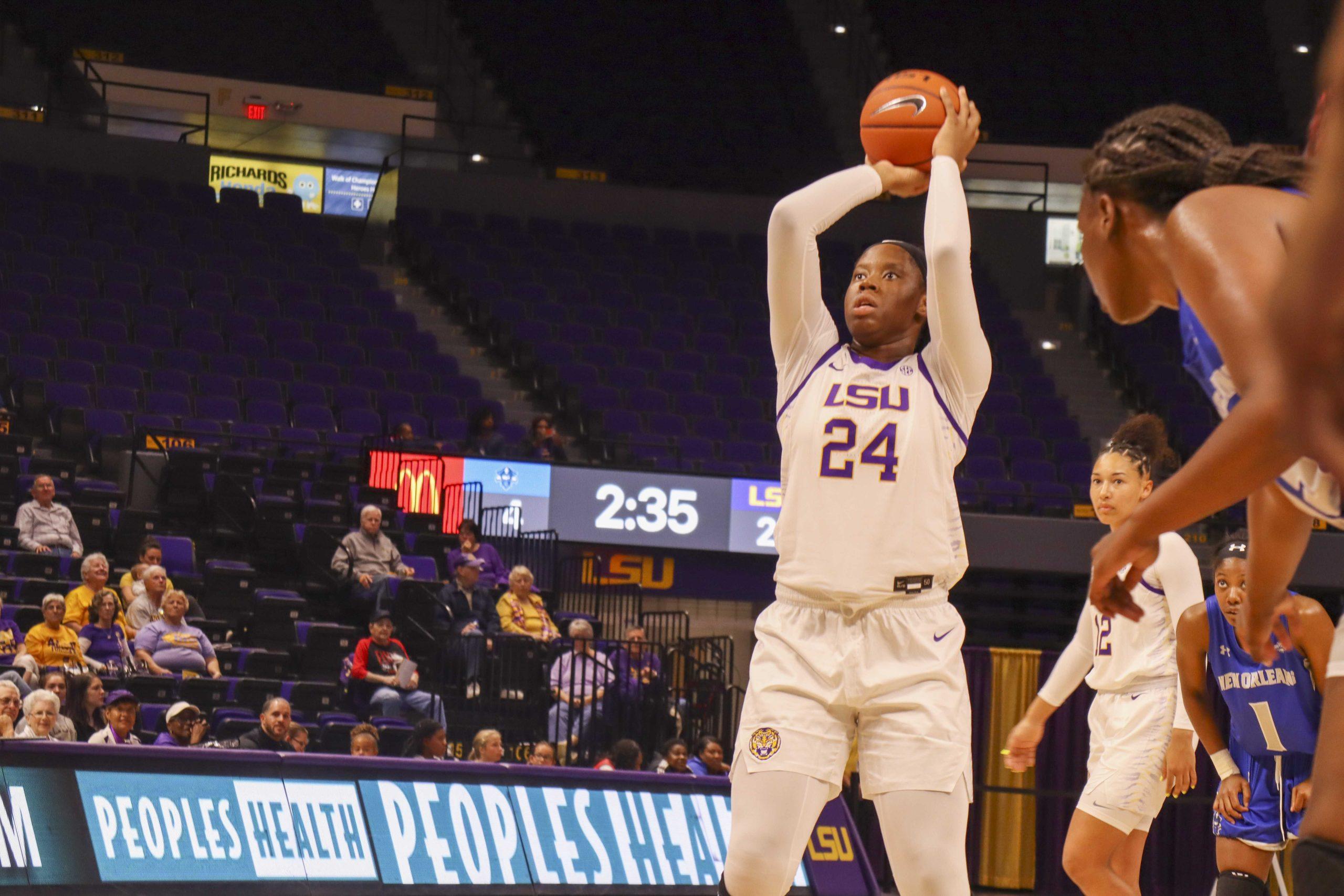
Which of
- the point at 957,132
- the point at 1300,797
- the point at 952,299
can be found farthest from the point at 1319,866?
the point at 1300,797

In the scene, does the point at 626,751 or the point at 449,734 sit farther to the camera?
the point at 449,734

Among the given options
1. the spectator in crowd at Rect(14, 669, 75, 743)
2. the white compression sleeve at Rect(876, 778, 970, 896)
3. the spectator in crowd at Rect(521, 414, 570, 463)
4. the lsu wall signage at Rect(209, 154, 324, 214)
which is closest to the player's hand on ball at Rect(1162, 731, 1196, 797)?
the white compression sleeve at Rect(876, 778, 970, 896)

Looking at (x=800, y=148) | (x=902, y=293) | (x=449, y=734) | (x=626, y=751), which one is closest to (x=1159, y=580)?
(x=902, y=293)

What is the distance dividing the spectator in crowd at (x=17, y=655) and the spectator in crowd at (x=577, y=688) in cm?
350

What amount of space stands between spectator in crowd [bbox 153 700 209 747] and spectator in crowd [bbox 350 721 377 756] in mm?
969

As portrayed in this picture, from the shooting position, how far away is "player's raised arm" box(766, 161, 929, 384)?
13.0 feet

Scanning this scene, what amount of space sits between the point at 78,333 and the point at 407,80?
9.94 m

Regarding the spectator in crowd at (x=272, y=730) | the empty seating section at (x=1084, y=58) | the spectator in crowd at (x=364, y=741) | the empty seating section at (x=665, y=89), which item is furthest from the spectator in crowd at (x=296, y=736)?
the empty seating section at (x=1084, y=58)

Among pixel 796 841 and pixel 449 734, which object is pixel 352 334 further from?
pixel 796 841

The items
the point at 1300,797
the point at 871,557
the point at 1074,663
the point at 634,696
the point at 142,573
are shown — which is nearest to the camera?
the point at 871,557

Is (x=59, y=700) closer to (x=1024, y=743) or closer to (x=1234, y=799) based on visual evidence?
(x=1024, y=743)

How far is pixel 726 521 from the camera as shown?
1717 cm

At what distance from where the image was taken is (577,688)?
12461 millimetres

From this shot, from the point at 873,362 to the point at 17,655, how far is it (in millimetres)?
7452
